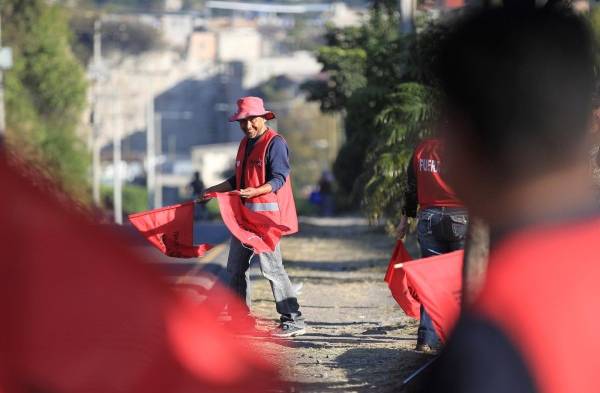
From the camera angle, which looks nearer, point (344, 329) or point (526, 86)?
point (526, 86)

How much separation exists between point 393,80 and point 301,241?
16.8 ft

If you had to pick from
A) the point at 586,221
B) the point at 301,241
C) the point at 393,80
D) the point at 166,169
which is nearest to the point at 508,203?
the point at 586,221

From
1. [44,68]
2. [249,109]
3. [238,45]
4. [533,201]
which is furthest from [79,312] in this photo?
[238,45]

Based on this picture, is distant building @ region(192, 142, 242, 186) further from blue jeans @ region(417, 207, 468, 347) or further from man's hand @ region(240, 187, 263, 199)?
blue jeans @ region(417, 207, 468, 347)

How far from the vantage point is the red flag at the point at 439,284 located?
553cm

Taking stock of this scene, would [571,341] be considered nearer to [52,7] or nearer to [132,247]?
[132,247]

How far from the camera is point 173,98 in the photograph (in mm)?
146250

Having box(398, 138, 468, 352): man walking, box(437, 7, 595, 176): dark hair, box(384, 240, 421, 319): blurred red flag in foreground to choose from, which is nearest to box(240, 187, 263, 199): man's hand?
box(384, 240, 421, 319): blurred red flag in foreground

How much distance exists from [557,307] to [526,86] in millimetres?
667

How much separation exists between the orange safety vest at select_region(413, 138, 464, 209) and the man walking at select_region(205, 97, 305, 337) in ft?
4.25

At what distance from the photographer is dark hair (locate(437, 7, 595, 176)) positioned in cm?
426

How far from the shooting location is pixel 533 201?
4324 mm

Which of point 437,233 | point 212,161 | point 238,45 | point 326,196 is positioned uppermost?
point 437,233

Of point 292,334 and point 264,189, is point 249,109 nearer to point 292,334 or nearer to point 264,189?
point 264,189
